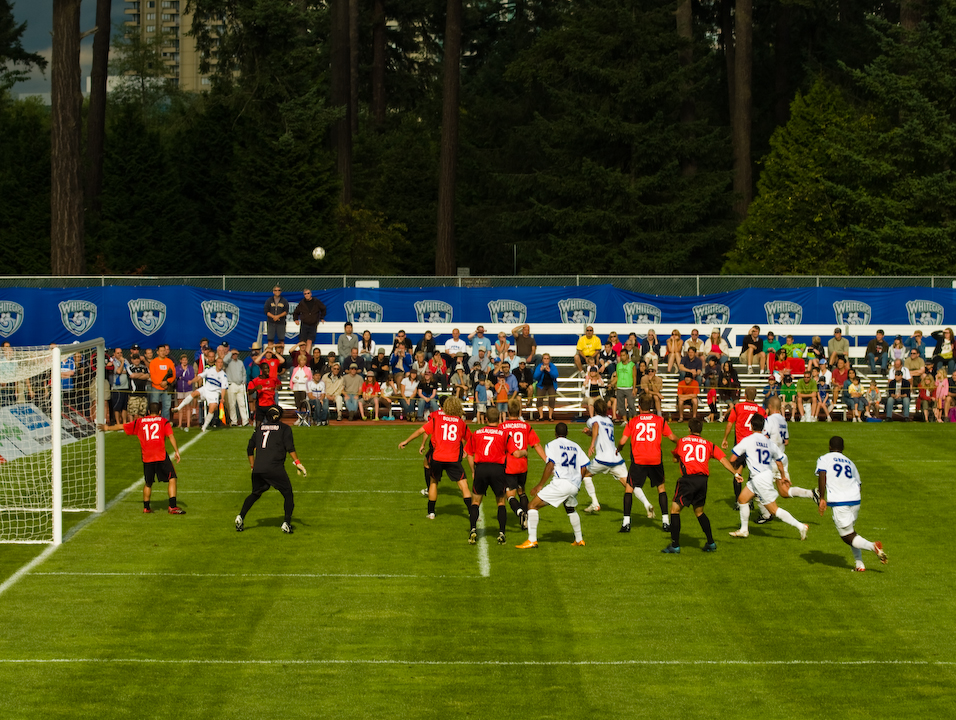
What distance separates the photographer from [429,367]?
Result: 1183 inches

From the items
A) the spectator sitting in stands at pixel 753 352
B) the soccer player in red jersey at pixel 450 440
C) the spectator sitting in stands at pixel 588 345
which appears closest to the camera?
the soccer player in red jersey at pixel 450 440

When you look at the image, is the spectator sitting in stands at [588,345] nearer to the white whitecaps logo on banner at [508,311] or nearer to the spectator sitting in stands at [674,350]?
the spectator sitting in stands at [674,350]

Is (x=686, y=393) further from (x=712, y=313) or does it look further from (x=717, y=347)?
(x=712, y=313)

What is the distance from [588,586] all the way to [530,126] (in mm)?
41860

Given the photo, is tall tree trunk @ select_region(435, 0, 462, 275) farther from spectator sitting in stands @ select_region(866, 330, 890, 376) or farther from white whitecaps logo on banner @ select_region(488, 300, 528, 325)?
spectator sitting in stands @ select_region(866, 330, 890, 376)

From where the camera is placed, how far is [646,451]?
17734mm

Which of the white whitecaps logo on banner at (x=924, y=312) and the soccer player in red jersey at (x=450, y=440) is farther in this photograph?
the white whitecaps logo on banner at (x=924, y=312)

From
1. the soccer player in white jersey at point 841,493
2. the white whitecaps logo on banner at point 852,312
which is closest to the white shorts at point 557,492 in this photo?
the soccer player in white jersey at point 841,493

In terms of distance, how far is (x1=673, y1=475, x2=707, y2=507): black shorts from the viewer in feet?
53.2

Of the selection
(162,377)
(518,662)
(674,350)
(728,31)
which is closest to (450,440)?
(518,662)

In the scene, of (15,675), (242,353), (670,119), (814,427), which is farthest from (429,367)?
(670,119)

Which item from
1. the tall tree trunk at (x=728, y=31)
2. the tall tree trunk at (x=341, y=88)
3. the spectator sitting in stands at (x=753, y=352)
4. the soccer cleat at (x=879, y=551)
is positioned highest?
the tall tree trunk at (x=728, y=31)

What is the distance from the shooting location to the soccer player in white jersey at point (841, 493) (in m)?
15.2

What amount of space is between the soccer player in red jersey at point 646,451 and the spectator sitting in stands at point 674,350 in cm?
1332
